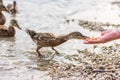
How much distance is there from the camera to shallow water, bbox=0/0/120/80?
8.05 metres

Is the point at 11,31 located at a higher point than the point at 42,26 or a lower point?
higher

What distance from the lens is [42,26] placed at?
480 inches

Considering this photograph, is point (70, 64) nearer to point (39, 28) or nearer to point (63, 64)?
point (63, 64)

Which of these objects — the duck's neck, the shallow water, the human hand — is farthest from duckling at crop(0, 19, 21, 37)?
the human hand

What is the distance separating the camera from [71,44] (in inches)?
398

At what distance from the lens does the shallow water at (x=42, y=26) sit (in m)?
8.05

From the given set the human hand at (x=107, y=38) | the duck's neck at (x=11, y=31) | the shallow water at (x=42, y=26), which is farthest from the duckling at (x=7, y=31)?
the human hand at (x=107, y=38)

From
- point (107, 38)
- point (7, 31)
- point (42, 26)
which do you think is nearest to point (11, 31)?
point (7, 31)

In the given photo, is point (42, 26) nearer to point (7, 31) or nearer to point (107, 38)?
point (7, 31)

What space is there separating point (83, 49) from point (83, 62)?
1257 mm

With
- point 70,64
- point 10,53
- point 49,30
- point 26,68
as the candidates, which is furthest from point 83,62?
point 49,30

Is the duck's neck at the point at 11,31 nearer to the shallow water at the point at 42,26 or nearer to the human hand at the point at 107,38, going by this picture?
the shallow water at the point at 42,26

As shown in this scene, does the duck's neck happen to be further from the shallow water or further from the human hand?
the human hand

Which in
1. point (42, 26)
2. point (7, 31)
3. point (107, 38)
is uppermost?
point (107, 38)
